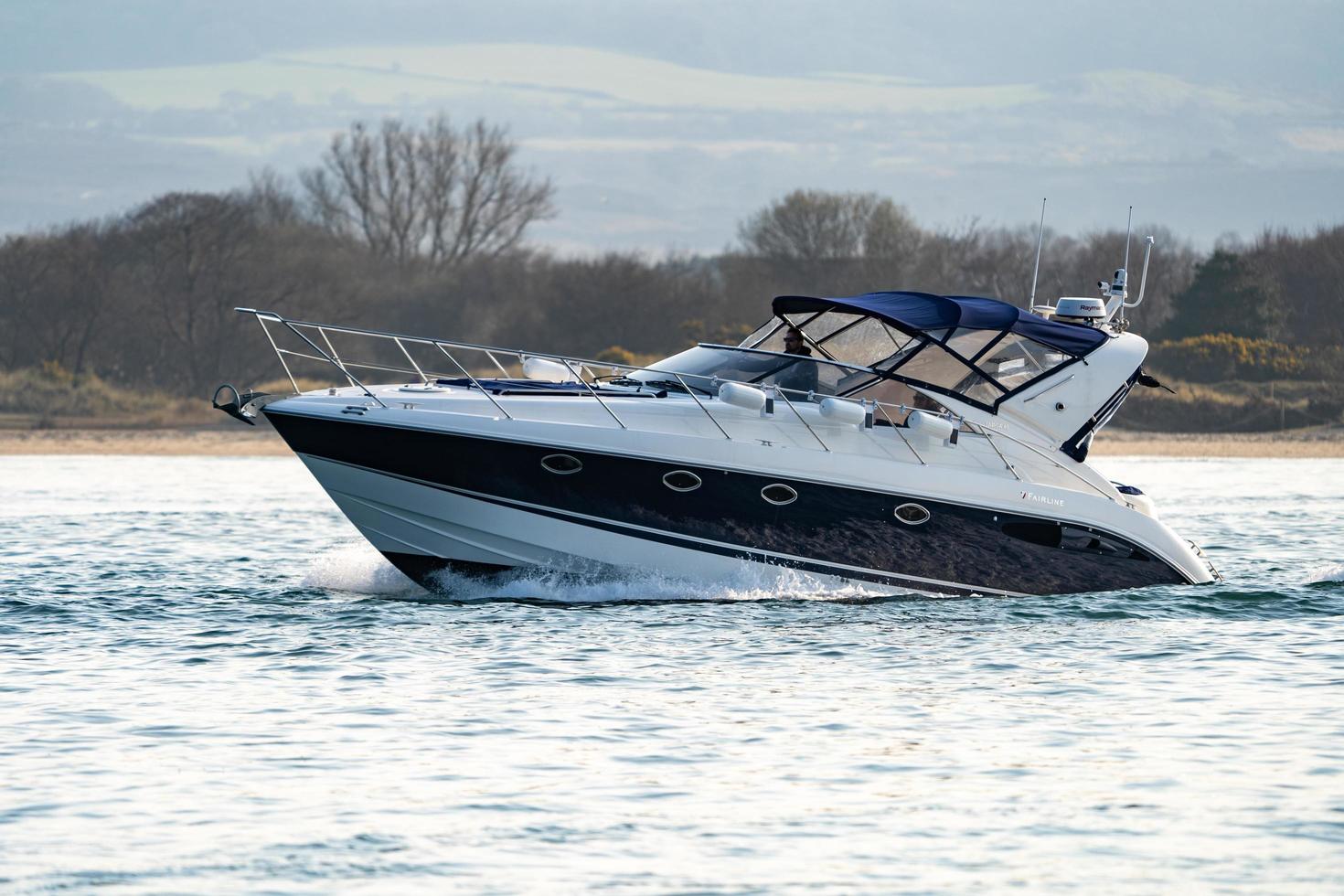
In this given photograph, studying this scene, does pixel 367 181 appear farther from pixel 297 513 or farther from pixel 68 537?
pixel 68 537

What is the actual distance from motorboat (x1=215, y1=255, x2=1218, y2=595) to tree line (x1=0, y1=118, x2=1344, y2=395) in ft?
116

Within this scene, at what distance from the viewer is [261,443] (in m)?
36.8

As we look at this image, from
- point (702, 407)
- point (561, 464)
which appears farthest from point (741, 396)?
point (561, 464)

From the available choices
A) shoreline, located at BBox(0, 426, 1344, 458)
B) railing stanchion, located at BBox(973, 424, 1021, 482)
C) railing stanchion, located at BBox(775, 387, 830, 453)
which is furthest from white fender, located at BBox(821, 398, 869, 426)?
shoreline, located at BBox(0, 426, 1344, 458)

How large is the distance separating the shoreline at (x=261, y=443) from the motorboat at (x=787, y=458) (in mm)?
22710

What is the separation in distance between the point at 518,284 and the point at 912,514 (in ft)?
162

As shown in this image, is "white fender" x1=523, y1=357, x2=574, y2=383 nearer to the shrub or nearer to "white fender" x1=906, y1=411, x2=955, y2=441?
"white fender" x1=906, y1=411, x2=955, y2=441

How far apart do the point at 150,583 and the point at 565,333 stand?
38.8 metres

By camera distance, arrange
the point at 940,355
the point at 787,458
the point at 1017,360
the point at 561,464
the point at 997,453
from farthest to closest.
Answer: the point at 1017,360 → the point at 940,355 → the point at 997,453 → the point at 787,458 → the point at 561,464

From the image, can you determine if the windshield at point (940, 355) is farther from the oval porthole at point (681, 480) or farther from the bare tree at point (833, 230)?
the bare tree at point (833, 230)

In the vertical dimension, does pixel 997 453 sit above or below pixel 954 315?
below

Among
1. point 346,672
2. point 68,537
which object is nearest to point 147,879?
point 346,672

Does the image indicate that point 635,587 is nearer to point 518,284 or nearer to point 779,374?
point 779,374

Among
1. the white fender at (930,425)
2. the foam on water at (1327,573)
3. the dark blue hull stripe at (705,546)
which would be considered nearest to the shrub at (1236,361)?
the foam on water at (1327,573)
